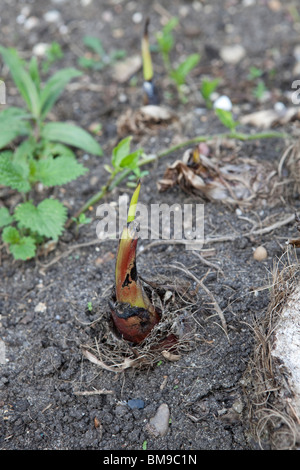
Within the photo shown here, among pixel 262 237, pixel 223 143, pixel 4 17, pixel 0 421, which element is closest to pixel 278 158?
pixel 223 143

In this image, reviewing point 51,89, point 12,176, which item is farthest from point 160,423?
point 51,89

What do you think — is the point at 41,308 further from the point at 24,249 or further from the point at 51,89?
the point at 51,89

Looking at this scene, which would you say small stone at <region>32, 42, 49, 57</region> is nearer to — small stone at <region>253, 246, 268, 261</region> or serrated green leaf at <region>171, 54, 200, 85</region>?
serrated green leaf at <region>171, 54, 200, 85</region>

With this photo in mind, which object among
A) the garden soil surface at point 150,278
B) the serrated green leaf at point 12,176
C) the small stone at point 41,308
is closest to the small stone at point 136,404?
the garden soil surface at point 150,278

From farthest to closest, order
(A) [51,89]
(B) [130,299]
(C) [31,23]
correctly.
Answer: (C) [31,23]
(A) [51,89]
(B) [130,299]

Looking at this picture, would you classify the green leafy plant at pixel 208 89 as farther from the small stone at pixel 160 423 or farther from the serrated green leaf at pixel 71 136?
the small stone at pixel 160 423

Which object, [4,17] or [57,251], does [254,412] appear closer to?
[57,251]
